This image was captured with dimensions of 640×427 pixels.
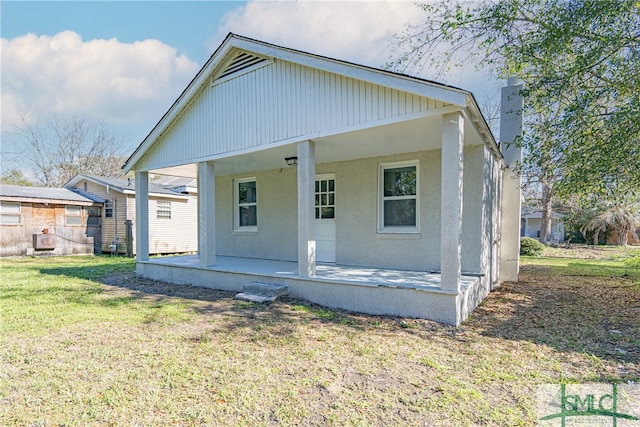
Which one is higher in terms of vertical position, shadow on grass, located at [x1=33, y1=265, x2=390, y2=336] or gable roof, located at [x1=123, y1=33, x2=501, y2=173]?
gable roof, located at [x1=123, y1=33, x2=501, y2=173]

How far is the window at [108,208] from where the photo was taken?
1695 centimetres

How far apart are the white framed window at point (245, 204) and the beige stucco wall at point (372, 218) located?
0.24m

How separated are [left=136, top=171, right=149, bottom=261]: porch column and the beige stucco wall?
2507 millimetres

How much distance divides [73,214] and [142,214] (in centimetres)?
1043

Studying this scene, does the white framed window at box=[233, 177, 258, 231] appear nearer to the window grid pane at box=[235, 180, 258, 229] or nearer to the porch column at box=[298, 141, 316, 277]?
the window grid pane at box=[235, 180, 258, 229]

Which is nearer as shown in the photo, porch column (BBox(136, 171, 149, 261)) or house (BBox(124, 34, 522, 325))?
house (BBox(124, 34, 522, 325))

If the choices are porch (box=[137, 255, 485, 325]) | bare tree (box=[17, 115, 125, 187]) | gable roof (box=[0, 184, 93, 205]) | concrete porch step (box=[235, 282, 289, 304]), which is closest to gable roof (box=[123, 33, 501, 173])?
porch (box=[137, 255, 485, 325])

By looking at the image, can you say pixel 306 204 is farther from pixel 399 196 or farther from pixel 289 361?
pixel 289 361

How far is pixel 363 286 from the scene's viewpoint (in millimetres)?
5586

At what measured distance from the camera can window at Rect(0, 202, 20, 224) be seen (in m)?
14.6

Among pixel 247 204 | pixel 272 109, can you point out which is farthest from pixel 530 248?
pixel 272 109

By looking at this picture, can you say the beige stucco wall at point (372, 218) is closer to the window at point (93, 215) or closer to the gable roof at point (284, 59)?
the gable roof at point (284, 59)

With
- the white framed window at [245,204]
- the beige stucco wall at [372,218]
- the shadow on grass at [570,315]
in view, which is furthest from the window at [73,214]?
the shadow on grass at [570,315]

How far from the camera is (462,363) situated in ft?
12.0
